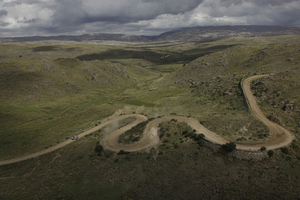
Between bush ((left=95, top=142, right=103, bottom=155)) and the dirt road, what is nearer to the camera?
the dirt road

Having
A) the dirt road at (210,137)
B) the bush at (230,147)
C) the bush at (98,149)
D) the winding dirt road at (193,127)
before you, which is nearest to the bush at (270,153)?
the dirt road at (210,137)

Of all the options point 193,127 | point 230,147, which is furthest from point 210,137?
point 230,147

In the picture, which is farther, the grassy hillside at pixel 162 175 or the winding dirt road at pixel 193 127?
the winding dirt road at pixel 193 127

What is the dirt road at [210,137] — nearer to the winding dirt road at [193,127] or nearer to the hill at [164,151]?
the winding dirt road at [193,127]

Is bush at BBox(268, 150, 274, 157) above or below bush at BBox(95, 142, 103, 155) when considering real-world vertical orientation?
above

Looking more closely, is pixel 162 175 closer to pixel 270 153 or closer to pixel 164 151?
pixel 164 151

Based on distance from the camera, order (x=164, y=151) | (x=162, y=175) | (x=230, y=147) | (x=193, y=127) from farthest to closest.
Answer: (x=193, y=127) → (x=164, y=151) → (x=230, y=147) → (x=162, y=175)

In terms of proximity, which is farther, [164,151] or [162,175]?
[164,151]

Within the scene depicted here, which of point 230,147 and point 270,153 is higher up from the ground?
point 230,147

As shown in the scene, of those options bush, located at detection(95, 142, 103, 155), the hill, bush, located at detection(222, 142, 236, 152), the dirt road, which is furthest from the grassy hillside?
the dirt road

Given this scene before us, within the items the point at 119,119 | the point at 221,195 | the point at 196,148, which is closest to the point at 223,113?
the point at 196,148

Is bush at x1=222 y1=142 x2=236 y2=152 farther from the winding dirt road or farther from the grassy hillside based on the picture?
the winding dirt road
